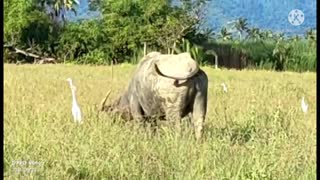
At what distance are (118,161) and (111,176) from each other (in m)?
0.07

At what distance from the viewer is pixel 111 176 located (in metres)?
3.25

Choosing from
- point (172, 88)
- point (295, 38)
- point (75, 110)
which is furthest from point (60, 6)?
point (295, 38)

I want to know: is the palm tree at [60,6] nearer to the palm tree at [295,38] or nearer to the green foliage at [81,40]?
the green foliage at [81,40]

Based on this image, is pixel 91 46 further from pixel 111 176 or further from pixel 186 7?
pixel 111 176

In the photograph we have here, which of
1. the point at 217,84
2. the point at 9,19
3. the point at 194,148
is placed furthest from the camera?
the point at 217,84

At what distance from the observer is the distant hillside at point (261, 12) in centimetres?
317

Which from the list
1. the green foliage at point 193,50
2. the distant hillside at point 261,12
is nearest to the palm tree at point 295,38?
the distant hillside at point 261,12

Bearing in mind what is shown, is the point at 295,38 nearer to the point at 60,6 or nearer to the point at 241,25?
the point at 241,25

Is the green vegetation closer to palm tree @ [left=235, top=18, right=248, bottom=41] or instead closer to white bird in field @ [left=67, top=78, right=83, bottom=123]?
palm tree @ [left=235, top=18, right=248, bottom=41]

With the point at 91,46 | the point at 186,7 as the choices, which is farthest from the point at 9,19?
the point at 186,7

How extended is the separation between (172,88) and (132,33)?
323mm

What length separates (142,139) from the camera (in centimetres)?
367

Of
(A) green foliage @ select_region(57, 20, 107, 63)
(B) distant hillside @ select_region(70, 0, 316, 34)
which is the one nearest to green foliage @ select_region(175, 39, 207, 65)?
(B) distant hillside @ select_region(70, 0, 316, 34)

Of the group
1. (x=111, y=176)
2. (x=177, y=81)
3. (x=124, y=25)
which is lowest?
(x=111, y=176)
